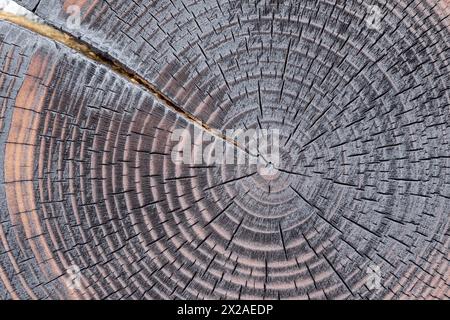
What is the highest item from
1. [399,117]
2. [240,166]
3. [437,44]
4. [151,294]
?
[437,44]

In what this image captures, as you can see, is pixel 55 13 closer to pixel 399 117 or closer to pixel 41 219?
pixel 41 219

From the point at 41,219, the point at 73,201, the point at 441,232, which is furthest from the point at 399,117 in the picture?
the point at 41,219

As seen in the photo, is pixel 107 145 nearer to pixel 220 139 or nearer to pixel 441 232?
pixel 220 139

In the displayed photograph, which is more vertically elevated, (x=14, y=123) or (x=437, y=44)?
(x=437, y=44)

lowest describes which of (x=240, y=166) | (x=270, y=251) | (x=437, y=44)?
A: (x=270, y=251)

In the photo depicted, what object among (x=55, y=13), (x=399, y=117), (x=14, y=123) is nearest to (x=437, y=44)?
(x=399, y=117)

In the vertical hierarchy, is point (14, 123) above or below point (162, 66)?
below
